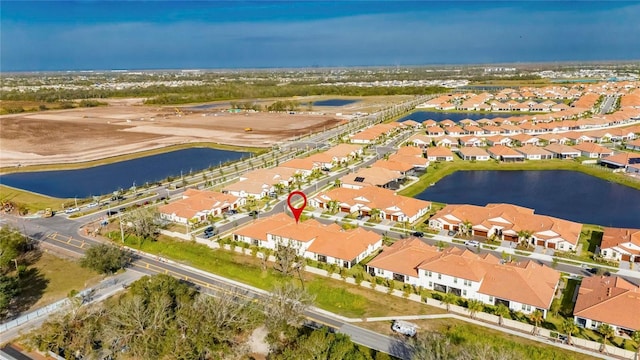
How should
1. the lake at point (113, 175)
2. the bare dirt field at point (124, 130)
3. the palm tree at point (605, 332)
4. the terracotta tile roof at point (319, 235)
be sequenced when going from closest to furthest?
1. the palm tree at point (605, 332)
2. the terracotta tile roof at point (319, 235)
3. the lake at point (113, 175)
4. the bare dirt field at point (124, 130)

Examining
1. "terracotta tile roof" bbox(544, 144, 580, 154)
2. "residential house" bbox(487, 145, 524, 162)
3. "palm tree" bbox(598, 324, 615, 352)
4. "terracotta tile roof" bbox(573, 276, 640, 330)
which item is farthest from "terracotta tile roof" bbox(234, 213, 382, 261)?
Result: "terracotta tile roof" bbox(544, 144, 580, 154)

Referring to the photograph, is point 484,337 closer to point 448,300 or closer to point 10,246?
point 448,300

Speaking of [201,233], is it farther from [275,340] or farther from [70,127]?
[70,127]

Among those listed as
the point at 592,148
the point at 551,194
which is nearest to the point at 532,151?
the point at 592,148

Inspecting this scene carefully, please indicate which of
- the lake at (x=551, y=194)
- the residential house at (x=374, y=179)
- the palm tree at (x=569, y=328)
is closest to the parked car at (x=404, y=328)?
the palm tree at (x=569, y=328)

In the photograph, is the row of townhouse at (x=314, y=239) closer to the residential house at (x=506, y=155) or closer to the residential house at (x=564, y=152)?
the residential house at (x=506, y=155)

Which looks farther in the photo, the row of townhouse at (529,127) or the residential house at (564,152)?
the row of townhouse at (529,127)
